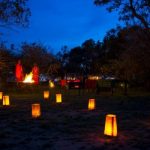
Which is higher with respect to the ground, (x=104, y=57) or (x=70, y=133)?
(x=104, y=57)

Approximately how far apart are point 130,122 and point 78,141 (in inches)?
161

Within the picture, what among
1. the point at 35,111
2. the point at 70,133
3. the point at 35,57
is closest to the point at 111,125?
the point at 70,133

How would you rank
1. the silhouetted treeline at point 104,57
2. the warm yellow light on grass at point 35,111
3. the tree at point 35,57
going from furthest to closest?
the tree at point 35,57, the silhouetted treeline at point 104,57, the warm yellow light on grass at point 35,111

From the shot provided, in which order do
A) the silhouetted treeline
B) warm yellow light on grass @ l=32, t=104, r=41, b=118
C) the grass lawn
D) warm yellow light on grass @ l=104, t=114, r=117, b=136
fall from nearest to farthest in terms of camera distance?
the grass lawn, warm yellow light on grass @ l=104, t=114, r=117, b=136, warm yellow light on grass @ l=32, t=104, r=41, b=118, the silhouetted treeline

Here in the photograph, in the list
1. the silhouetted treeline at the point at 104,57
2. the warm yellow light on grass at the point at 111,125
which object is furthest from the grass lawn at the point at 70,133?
the silhouetted treeline at the point at 104,57

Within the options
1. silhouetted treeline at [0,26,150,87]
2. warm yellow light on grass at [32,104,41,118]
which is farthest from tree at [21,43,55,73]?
warm yellow light on grass at [32,104,41,118]

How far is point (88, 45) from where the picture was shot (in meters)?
84.8

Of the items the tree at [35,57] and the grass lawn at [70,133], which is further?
the tree at [35,57]

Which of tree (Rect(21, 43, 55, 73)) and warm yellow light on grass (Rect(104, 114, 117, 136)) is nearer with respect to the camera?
warm yellow light on grass (Rect(104, 114, 117, 136))

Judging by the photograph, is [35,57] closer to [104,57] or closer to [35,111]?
[104,57]

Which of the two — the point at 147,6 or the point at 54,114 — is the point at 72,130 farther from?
Result: the point at 147,6

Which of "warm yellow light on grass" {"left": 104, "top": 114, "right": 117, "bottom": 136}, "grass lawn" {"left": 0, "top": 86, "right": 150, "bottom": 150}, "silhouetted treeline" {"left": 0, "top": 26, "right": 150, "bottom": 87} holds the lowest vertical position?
"grass lawn" {"left": 0, "top": 86, "right": 150, "bottom": 150}

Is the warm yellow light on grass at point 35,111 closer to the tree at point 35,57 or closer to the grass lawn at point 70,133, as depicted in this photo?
the grass lawn at point 70,133

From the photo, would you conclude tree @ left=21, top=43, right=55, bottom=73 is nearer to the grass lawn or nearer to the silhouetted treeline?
the silhouetted treeline
